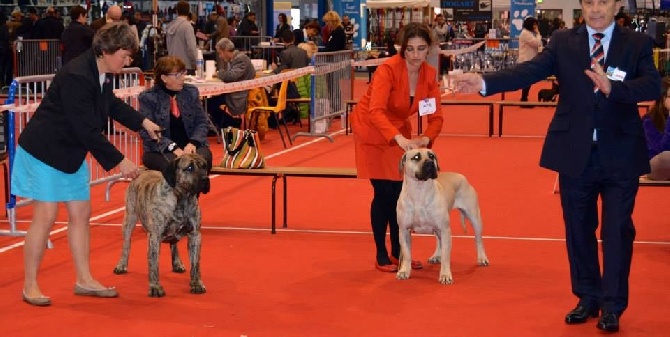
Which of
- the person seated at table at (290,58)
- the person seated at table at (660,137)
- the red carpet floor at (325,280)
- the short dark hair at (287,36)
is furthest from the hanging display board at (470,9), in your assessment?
the person seated at table at (660,137)

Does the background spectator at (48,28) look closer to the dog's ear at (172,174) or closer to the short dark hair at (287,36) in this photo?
the short dark hair at (287,36)

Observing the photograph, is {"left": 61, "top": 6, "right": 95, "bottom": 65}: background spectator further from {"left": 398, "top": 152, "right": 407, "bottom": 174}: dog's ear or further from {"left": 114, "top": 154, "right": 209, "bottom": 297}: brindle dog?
{"left": 398, "top": 152, "right": 407, "bottom": 174}: dog's ear

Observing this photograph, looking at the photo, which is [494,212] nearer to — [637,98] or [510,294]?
[510,294]

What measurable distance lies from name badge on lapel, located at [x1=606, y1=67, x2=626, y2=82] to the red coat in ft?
5.35

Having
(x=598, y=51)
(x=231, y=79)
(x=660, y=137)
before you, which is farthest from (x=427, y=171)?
(x=231, y=79)

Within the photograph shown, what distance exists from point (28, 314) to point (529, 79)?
2.78m

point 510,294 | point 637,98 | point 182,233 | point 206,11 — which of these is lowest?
point 510,294

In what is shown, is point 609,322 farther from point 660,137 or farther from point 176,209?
point 660,137

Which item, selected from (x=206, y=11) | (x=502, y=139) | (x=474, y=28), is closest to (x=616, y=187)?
(x=502, y=139)

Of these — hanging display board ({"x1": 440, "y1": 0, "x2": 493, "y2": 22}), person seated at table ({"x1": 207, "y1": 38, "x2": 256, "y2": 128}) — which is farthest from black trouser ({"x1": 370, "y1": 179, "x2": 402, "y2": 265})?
hanging display board ({"x1": 440, "y1": 0, "x2": 493, "y2": 22})

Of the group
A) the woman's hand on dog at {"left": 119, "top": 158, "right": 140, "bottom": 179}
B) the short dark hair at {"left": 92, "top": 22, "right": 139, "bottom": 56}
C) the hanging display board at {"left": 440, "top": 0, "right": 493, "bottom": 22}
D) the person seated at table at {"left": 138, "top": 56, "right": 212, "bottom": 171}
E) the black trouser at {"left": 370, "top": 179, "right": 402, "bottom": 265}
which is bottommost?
the black trouser at {"left": 370, "top": 179, "right": 402, "bottom": 265}

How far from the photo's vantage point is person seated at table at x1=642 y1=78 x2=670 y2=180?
7363 millimetres

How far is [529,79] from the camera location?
5.07 metres

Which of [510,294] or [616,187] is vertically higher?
[616,187]
